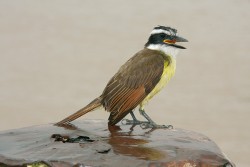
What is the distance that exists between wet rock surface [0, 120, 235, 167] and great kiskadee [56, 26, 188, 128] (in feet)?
0.72

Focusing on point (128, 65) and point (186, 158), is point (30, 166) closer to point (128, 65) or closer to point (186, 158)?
point (186, 158)

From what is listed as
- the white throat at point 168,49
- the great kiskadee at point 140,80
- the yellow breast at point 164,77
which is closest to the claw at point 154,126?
the great kiskadee at point 140,80

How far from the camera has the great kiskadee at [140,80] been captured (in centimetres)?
698

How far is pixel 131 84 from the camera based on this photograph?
23.4 ft

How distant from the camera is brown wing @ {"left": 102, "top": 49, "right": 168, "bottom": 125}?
274 inches

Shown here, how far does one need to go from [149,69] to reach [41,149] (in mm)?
1846

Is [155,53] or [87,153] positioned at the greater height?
[155,53]

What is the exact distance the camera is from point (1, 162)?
5.80 metres

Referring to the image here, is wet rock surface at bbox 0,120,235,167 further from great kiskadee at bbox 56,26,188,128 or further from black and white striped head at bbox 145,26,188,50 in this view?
black and white striped head at bbox 145,26,188,50

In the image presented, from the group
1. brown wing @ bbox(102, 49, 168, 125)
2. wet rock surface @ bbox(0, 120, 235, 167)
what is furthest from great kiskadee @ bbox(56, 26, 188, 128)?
wet rock surface @ bbox(0, 120, 235, 167)

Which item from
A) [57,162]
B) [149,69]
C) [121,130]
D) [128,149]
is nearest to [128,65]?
[149,69]

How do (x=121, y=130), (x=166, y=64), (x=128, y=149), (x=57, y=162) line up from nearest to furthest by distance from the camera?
(x=57, y=162), (x=128, y=149), (x=121, y=130), (x=166, y=64)

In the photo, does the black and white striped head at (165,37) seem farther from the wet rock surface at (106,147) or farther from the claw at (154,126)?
the wet rock surface at (106,147)

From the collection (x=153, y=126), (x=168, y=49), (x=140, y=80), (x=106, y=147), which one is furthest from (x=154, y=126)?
(x=106, y=147)
